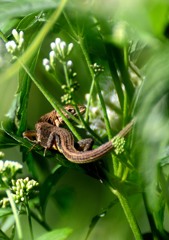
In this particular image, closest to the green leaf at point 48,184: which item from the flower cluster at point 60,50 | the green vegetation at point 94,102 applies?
the green vegetation at point 94,102

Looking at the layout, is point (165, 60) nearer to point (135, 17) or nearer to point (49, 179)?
point (135, 17)

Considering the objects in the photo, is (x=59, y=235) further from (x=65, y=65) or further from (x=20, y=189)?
(x=65, y=65)

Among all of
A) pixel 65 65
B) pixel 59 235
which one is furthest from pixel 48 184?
pixel 65 65

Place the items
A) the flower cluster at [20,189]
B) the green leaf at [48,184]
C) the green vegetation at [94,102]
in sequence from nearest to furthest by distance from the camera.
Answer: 1. the green vegetation at [94,102]
2. the flower cluster at [20,189]
3. the green leaf at [48,184]

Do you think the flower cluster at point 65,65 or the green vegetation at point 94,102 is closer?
the green vegetation at point 94,102

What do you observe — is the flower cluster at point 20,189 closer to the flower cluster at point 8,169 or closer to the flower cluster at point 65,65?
the flower cluster at point 8,169

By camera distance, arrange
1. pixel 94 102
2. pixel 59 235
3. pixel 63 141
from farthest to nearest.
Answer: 1. pixel 63 141
2. pixel 94 102
3. pixel 59 235
